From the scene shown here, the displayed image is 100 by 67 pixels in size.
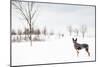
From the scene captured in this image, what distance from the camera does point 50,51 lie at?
8.20 feet

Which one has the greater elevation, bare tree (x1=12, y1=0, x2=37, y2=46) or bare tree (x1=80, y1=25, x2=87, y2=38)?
bare tree (x1=12, y1=0, x2=37, y2=46)

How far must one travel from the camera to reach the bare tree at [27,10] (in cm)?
236

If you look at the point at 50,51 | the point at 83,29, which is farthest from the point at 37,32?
the point at 83,29

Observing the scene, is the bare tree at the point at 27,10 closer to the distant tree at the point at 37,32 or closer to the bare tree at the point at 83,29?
the distant tree at the point at 37,32

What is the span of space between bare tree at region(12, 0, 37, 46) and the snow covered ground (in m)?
0.16

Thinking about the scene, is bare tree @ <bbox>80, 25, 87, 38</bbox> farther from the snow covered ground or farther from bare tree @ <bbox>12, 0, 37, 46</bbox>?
bare tree @ <bbox>12, 0, 37, 46</bbox>

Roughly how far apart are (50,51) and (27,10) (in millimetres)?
593

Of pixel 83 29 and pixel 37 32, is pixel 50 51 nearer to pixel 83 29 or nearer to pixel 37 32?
pixel 37 32

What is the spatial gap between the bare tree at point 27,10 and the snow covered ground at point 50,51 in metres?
0.16

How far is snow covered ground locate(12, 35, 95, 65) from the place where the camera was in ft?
7.72

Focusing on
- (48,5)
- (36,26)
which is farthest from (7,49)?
(48,5)

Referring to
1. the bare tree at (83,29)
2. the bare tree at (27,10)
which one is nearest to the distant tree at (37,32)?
the bare tree at (27,10)

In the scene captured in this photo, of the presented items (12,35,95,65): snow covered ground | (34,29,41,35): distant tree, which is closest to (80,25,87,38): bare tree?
(12,35,95,65): snow covered ground
